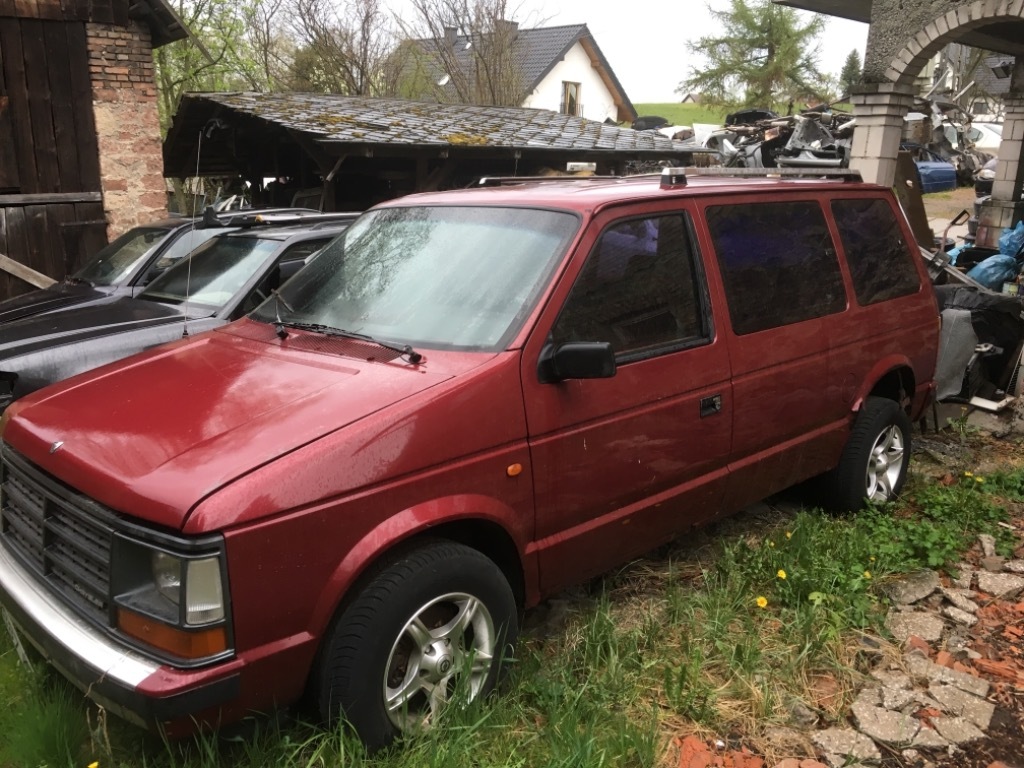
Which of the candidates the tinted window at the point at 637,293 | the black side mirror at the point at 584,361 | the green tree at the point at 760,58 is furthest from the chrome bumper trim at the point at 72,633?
the green tree at the point at 760,58

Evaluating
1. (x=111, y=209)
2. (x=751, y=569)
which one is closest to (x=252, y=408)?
(x=751, y=569)

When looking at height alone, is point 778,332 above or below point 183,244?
below

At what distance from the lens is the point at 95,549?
2449mm

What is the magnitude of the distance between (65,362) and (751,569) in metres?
4.23

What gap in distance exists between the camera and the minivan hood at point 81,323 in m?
5.24

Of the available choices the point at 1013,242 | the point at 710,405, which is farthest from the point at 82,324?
the point at 1013,242

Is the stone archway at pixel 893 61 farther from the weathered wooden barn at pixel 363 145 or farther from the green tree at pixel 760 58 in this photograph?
the green tree at pixel 760 58

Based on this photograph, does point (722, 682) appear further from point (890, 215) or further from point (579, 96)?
point (579, 96)

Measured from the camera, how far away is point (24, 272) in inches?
362

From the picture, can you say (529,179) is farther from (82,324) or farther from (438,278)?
(82,324)

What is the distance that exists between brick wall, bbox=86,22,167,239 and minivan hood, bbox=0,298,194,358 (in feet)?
12.9

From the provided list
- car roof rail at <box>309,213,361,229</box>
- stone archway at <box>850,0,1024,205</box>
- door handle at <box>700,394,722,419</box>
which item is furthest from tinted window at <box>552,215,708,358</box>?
stone archway at <box>850,0,1024,205</box>

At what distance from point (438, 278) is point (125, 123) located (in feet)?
26.6

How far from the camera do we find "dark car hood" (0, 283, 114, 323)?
648 cm
